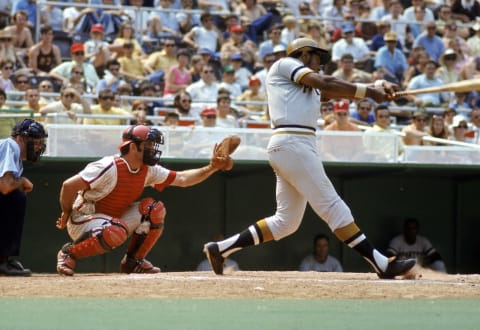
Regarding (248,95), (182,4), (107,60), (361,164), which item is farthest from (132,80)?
(361,164)

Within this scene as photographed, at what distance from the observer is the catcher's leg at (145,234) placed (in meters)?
9.67

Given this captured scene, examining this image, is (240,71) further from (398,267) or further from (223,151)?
(398,267)

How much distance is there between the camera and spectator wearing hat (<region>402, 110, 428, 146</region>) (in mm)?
14328

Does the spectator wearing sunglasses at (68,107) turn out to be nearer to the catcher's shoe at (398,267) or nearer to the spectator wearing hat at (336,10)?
the catcher's shoe at (398,267)

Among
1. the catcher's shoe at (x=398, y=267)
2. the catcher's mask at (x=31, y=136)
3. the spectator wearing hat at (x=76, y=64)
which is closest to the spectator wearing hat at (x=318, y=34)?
the spectator wearing hat at (x=76, y=64)

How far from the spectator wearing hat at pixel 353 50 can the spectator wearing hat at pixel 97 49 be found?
3.92 meters

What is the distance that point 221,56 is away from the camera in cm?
1819

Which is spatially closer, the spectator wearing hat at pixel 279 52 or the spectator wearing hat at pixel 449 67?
the spectator wearing hat at pixel 279 52

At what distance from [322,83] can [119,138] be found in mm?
4993

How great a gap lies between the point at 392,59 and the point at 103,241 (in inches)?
418

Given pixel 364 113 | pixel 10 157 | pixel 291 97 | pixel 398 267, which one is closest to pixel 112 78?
pixel 364 113

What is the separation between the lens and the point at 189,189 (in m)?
13.8

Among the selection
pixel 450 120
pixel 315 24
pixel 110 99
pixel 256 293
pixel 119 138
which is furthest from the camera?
pixel 315 24

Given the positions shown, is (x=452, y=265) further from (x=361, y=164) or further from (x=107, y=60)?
(x=107, y=60)
